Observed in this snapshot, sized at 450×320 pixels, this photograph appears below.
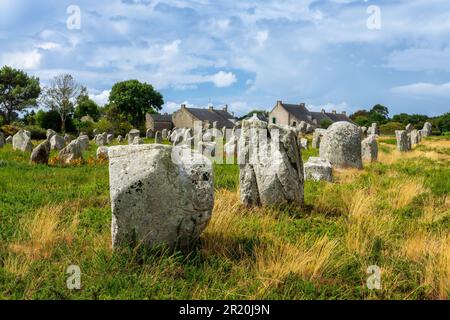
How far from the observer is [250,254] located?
6.32 metres

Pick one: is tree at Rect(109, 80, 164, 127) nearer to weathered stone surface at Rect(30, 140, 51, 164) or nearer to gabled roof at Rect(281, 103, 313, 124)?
gabled roof at Rect(281, 103, 313, 124)

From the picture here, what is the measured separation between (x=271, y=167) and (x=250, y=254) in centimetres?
367

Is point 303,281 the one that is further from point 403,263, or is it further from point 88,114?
point 88,114

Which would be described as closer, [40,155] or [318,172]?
[318,172]

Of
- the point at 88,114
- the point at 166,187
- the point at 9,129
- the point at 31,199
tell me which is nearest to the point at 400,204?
the point at 166,187

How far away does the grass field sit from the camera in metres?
5.25

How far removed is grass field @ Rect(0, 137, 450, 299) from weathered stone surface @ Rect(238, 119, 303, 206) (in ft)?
1.23

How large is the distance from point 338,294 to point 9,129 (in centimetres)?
4726

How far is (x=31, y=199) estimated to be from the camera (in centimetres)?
1031

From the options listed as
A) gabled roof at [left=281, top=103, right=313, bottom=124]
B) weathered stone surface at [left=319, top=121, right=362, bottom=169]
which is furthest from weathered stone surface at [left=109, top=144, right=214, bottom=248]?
gabled roof at [left=281, top=103, right=313, bottom=124]

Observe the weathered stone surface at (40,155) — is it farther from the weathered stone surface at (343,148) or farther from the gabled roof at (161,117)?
the gabled roof at (161,117)

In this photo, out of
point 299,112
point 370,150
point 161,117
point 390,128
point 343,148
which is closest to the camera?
point 343,148

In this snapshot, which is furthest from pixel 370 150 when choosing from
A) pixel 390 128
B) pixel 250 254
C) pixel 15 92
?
pixel 15 92

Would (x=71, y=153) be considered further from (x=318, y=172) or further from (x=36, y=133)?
(x=36, y=133)
